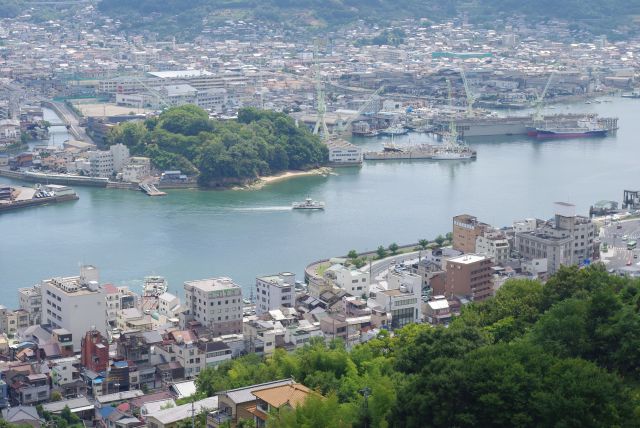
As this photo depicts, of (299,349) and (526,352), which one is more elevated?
(526,352)

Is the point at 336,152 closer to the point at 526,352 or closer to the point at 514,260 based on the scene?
the point at 514,260

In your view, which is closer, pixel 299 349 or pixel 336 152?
pixel 299 349

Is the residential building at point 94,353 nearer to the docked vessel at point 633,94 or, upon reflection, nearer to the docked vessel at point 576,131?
the docked vessel at point 576,131

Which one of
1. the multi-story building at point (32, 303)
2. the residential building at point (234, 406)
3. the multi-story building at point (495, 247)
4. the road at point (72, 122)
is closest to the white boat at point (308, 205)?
the multi-story building at point (495, 247)

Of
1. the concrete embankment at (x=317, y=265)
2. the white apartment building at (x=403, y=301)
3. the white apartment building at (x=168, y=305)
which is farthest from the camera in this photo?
the concrete embankment at (x=317, y=265)

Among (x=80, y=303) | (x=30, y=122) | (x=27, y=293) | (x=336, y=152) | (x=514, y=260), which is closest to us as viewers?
(x=80, y=303)

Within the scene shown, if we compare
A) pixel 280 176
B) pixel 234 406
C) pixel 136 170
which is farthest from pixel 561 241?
pixel 136 170

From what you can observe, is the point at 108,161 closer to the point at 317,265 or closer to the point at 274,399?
the point at 317,265

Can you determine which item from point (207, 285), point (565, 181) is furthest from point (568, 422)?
point (565, 181)
